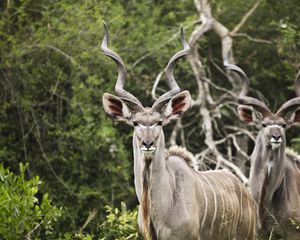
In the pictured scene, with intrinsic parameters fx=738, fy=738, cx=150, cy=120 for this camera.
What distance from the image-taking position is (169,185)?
4.40m

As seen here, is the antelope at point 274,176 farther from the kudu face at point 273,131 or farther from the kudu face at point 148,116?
the kudu face at point 148,116

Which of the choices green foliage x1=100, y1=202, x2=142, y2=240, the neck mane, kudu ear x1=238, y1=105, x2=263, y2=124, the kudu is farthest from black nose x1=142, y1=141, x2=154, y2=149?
kudu ear x1=238, y1=105, x2=263, y2=124

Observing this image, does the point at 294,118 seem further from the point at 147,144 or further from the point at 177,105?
the point at 147,144

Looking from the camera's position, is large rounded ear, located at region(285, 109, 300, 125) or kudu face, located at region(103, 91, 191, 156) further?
large rounded ear, located at region(285, 109, 300, 125)

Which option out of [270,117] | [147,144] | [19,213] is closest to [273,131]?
[270,117]

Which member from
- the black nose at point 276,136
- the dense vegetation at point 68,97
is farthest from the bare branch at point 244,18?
the black nose at point 276,136

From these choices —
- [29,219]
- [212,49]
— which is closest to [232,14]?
[212,49]

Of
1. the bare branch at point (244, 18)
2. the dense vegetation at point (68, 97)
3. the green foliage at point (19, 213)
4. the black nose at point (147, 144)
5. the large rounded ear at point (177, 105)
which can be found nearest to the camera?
the black nose at point (147, 144)

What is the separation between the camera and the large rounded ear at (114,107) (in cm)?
454

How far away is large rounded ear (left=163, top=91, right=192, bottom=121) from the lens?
4.48 meters

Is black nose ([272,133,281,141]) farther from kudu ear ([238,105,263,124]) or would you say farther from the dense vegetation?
the dense vegetation

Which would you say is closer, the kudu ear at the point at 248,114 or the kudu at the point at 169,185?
the kudu at the point at 169,185

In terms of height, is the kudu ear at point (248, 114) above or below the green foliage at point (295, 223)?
above

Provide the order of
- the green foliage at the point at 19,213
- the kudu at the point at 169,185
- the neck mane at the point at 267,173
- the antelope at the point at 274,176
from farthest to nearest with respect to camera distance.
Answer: the neck mane at the point at 267,173, the antelope at the point at 274,176, the green foliage at the point at 19,213, the kudu at the point at 169,185
